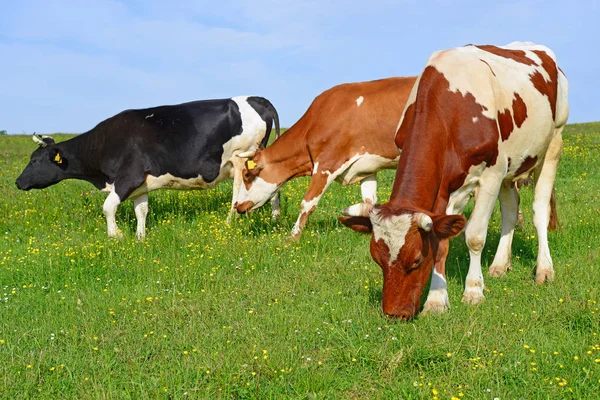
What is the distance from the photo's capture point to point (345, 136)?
10203mm

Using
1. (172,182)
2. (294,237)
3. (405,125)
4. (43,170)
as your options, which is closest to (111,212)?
(172,182)

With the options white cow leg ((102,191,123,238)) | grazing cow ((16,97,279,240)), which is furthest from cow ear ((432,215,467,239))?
white cow leg ((102,191,123,238))

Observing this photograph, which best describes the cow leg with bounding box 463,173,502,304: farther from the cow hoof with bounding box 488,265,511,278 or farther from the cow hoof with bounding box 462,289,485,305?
the cow hoof with bounding box 488,265,511,278

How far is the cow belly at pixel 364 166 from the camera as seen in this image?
10.2 metres

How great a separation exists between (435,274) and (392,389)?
195 cm

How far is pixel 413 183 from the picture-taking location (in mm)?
5871

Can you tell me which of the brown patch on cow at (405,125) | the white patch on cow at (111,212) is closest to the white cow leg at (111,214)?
the white patch on cow at (111,212)

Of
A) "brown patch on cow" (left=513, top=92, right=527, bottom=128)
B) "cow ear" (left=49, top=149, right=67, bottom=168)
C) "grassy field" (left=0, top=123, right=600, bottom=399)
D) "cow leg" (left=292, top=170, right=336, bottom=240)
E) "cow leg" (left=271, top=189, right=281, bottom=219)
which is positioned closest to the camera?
"grassy field" (left=0, top=123, right=600, bottom=399)

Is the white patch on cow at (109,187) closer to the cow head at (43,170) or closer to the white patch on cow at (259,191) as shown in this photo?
the cow head at (43,170)

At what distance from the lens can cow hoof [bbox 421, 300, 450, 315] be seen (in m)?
6.23

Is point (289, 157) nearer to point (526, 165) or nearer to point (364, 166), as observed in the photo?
point (364, 166)

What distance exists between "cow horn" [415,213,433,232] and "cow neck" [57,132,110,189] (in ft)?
26.5

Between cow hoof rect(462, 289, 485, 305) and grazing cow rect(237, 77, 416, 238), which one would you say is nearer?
cow hoof rect(462, 289, 485, 305)

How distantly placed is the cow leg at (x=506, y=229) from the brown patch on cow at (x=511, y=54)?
1.64 m
